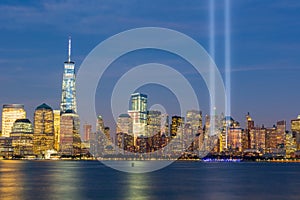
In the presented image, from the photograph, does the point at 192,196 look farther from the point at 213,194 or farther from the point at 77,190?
the point at 77,190

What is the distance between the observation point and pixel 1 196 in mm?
70562

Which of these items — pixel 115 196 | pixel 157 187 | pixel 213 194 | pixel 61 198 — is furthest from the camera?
pixel 157 187

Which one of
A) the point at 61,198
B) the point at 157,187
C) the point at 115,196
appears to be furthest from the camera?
the point at 157,187

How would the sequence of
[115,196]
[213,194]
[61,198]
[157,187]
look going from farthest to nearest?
[157,187], [213,194], [115,196], [61,198]

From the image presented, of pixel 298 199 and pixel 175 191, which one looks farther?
pixel 175 191

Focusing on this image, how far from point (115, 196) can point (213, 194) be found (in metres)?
14.3

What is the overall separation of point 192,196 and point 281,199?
11.2m

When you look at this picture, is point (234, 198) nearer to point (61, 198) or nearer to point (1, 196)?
point (61, 198)

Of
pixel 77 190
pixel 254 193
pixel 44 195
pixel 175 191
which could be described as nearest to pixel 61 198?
pixel 44 195

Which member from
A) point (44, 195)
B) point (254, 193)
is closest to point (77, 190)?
point (44, 195)

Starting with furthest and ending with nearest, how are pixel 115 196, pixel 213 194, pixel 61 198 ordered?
pixel 213 194, pixel 115 196, pixel 61 198

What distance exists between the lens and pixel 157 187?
288 feet

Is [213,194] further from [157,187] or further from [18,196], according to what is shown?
[18,196]

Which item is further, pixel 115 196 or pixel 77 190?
pixel 77 190
